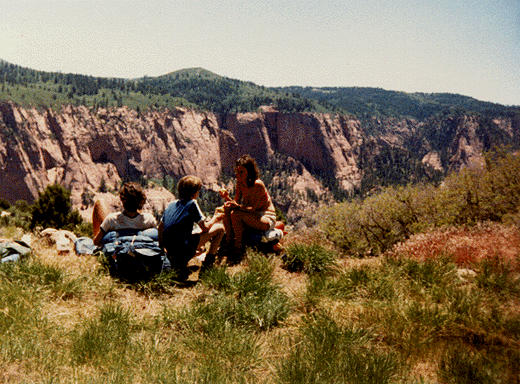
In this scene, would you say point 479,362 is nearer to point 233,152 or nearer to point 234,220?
point 234,220

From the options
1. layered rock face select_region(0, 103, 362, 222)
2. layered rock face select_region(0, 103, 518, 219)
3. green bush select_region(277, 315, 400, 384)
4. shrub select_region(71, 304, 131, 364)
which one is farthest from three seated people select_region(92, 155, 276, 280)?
layered rock face select_region(0, 103, 362, 222)

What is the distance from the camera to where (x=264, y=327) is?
4285 millimetres

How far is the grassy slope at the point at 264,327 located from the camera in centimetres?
302

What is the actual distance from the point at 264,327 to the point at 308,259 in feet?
8.13

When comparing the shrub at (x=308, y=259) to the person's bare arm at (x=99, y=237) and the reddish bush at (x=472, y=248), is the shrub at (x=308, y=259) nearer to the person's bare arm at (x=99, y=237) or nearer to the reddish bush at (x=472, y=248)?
the reddish bush at (x=472, y=248)

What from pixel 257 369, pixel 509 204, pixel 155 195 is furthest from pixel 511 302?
pixel 155 195

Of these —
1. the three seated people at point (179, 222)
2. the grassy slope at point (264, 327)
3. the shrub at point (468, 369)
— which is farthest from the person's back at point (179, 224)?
the shrub at point (468, 369)

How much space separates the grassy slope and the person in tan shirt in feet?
4.97

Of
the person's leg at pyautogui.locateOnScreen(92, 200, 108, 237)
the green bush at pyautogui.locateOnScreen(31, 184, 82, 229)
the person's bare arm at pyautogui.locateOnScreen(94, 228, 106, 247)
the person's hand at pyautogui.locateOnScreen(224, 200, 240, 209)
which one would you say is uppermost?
the person's hand at pyautogui.locateOnScreen(224, 200, 240, 209)

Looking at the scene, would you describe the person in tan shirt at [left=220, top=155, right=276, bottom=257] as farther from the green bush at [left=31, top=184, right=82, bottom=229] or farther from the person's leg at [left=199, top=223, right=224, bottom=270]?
the green bush at [left=31, top=184, right=82, bottom=229]

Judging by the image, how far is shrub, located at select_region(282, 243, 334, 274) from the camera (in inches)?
254

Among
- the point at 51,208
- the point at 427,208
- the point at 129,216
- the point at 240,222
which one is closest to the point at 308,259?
the point at 240,222

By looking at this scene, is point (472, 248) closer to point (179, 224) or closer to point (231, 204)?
point (231, 204)

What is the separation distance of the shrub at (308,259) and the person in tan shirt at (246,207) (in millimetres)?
889
